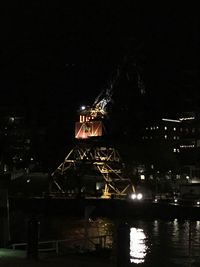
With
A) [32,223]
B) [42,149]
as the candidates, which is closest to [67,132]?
[42,149]

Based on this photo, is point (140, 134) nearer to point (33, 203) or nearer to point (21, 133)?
point (21, 133)

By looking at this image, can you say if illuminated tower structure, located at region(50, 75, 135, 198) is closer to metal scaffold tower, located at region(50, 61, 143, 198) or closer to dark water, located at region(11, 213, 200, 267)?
metal scaffold tower, located at region(50, 61, 143, 198)

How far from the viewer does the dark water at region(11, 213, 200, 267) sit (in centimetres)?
2805

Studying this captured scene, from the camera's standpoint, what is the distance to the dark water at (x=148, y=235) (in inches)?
1104

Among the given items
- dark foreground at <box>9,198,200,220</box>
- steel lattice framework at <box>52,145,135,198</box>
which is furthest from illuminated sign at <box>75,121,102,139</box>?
dark foreground at <box>9,198,200,220</box>

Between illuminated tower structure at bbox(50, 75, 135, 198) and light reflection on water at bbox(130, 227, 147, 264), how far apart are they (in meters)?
27.5

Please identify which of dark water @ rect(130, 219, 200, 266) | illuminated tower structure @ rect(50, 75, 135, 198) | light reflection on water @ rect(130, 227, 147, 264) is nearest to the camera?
dark water @ rect(130, 219, 200, 266)

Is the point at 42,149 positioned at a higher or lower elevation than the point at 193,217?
higher

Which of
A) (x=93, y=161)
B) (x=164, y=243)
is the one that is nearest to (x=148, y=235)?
(x=164, y=243)

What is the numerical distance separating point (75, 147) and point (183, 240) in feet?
129

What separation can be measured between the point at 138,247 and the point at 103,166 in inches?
1629

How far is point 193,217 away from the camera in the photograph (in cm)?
5569

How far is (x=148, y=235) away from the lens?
4225cm

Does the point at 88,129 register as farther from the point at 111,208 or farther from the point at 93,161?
the point at 111,208
